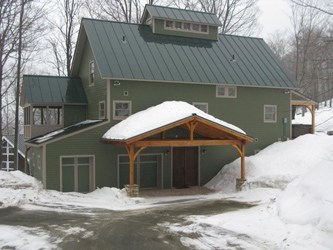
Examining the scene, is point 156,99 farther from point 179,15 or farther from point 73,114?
point 179,15

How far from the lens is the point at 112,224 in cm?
1205

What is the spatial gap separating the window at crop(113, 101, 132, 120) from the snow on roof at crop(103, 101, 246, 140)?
485mm

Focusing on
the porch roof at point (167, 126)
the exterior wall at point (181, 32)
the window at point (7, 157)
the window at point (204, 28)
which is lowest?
the window at point (7, 157)

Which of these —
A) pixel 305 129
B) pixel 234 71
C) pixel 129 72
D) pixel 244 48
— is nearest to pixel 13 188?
pixel 129 72

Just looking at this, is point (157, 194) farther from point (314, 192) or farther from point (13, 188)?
point (314, 192)

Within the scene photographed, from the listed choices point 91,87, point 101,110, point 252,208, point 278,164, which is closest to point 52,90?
point 91,87

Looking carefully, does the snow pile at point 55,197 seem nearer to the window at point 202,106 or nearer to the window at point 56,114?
the window at point 56,114

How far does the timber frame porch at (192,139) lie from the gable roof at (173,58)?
10.2 feet

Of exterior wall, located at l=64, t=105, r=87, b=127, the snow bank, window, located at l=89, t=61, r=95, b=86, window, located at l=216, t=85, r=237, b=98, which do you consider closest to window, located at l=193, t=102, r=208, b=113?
window, located at l=216, t=85, r=237, b=98

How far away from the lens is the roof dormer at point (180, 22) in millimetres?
23500

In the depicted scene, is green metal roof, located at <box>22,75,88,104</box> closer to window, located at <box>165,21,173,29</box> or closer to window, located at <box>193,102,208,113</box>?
window, located at <box>165,21,173,29</box>

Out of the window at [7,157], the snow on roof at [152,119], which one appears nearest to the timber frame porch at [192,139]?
the snow on roof at [152,119]

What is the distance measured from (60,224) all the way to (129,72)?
9737 millimetres

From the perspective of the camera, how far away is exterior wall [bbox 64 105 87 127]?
886 inches
